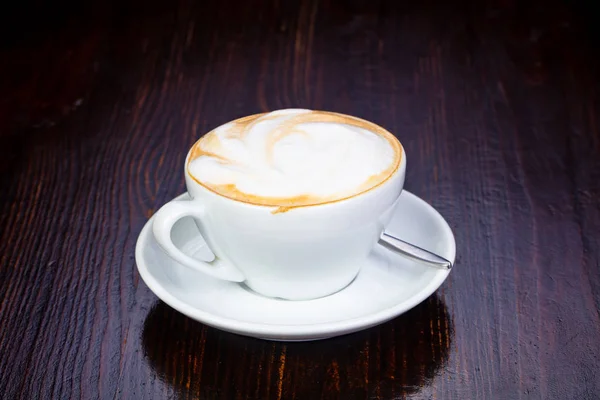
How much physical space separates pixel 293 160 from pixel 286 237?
0.25ft

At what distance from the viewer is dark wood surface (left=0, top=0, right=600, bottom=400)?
0.64m

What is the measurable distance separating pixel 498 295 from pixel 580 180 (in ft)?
0.93

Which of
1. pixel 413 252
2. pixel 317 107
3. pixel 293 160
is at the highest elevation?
pixel 293 160

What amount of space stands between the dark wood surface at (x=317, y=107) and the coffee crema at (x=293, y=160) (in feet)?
0.46

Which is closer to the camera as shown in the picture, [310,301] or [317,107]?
[310,301]

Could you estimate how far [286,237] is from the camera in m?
0.64

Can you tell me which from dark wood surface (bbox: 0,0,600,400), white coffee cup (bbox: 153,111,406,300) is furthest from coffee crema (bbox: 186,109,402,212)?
dark wood surface (bbox: 0,0,600,400)

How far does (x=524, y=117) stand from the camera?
1.10m

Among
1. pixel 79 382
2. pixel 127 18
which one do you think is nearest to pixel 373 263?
pixel 79 382

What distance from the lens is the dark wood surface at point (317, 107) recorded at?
0.64m

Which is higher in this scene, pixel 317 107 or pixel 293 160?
pixel 293 160

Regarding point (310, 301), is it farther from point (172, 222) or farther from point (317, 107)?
point (317, 107)

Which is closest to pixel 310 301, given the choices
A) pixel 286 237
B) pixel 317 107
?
pixel 286 237

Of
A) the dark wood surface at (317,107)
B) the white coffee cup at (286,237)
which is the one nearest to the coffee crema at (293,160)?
the white coffee cup at (286,237)
